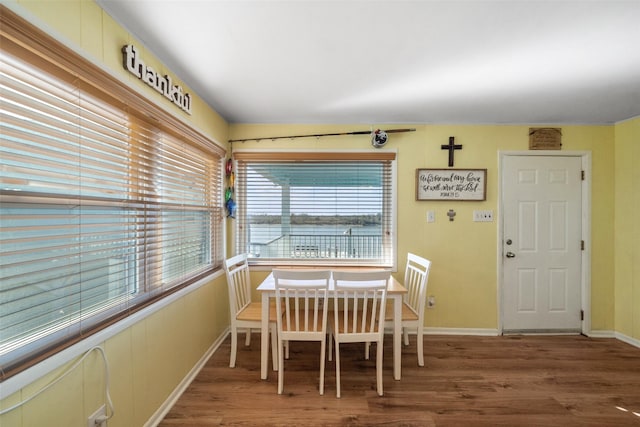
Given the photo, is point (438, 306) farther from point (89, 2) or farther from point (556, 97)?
point (89, 2)

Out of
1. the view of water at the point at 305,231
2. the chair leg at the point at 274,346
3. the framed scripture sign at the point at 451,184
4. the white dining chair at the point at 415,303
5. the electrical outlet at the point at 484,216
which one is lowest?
the chair leg at the point at 274,346

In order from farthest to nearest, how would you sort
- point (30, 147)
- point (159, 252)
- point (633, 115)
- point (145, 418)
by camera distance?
point (633, 115) < point (159, 252) < point (145, 418) < point (30, 147)

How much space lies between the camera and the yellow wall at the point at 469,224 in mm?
2832

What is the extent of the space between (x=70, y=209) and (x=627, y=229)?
4.58 meters

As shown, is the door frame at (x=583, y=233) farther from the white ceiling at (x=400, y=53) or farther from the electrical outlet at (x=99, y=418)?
the electrical outlet at (x=99, y=418)

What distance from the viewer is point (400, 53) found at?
1651 mm

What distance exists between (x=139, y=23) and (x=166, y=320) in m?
1.77

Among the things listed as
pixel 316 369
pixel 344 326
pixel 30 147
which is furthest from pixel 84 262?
pixel 316 369

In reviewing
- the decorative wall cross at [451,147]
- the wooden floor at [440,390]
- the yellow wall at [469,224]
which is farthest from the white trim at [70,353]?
the decorative wall cross at [451,147]

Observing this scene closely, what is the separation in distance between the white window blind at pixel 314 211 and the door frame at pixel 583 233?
119cm

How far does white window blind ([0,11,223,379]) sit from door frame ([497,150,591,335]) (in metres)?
3.19

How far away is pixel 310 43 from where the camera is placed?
5.13ft

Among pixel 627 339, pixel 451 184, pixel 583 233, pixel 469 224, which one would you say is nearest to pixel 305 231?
pixel 451 184

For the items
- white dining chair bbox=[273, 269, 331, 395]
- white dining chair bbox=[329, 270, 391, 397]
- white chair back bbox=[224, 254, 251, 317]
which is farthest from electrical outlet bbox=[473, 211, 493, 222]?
white chair back bbox=[224, 254, 251, 317]
